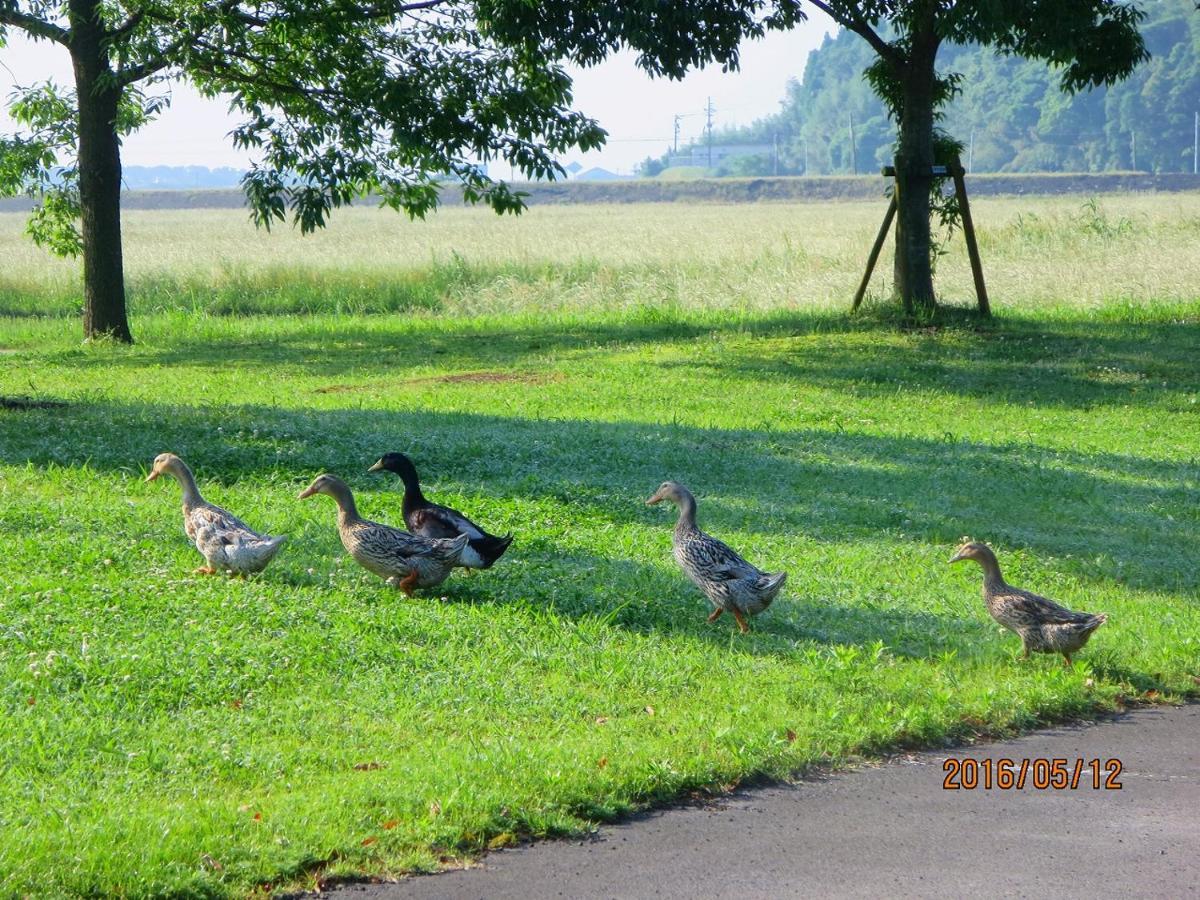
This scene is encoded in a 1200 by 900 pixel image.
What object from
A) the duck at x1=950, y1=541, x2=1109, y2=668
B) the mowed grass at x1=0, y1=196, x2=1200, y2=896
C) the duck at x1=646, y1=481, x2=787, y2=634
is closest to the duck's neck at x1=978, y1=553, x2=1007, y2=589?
the duck at x1=950, y1=541, x2=1109, y2=668

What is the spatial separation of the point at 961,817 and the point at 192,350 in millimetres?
17451

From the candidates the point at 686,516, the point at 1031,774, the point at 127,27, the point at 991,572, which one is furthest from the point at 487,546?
the point at 127,27

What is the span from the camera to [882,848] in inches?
207

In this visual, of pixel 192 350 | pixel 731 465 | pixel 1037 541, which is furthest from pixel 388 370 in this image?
pixel 1037 541

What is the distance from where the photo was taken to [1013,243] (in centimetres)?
3328

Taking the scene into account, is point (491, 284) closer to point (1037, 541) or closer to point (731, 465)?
point (731, 465)

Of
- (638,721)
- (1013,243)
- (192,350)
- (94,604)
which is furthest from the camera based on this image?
(1013,243)

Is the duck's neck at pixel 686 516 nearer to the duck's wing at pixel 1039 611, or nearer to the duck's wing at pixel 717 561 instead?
the duck's wing at pixel 717 561

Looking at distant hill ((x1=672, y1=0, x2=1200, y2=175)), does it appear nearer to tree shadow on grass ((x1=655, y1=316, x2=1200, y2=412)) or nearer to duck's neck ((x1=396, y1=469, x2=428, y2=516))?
tree shadow on grass ((x1=655, y1=316, x2=1200, y2=412))

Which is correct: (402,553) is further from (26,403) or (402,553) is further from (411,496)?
(26,403)

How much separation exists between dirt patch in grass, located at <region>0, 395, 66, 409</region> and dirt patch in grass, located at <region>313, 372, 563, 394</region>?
3.44 m

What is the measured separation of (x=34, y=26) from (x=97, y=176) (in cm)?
237

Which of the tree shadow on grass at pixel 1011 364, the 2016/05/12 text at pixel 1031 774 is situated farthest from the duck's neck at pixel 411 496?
the tree shadow on grass at pixel 1011 364

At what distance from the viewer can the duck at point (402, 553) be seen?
8.09 metres
